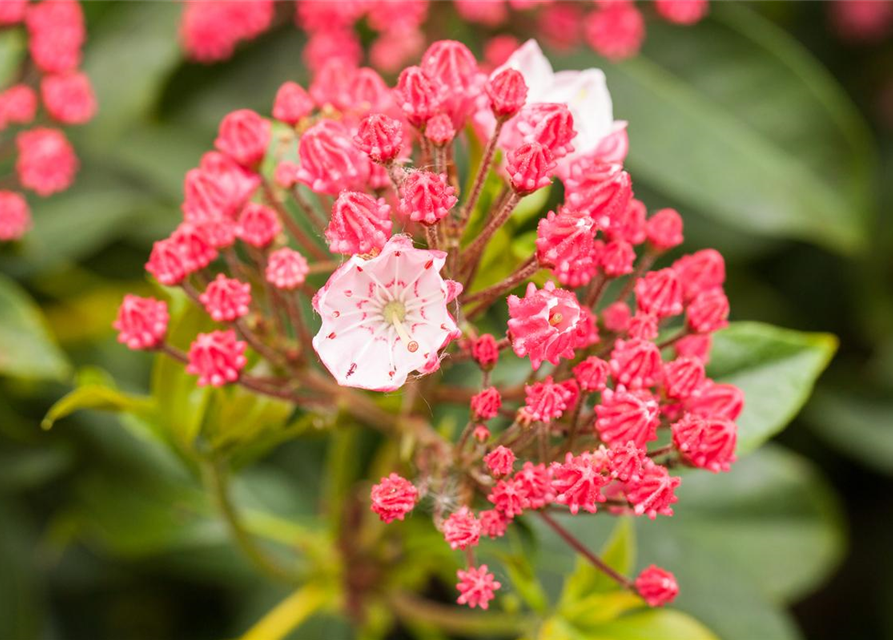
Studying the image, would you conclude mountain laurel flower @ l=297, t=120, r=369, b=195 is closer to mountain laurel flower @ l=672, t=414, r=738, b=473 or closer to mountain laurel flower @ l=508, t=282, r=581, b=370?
mountain laurel flower @ l=508, t=282, r=581, b=370

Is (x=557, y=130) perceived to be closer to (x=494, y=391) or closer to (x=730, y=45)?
(x=494, y=391)

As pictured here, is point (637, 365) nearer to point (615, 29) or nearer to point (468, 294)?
point (468, 294)

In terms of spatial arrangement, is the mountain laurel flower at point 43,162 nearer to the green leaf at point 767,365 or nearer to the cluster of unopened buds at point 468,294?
the cluster of unopened buds at point 468,294

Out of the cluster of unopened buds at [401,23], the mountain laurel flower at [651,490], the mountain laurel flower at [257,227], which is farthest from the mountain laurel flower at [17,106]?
the mountain laurel flower at [651,490]

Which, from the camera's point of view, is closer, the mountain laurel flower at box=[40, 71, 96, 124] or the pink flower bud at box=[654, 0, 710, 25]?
the mountain laurel flower at box=[40, 71, 96, 124]

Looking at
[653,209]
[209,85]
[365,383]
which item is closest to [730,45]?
[653,209]

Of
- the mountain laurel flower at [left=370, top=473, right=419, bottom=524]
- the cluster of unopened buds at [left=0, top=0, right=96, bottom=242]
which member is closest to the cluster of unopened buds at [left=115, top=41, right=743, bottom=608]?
the mountain laurel flower at [left=370, top=473, right=419, bottom=524]
